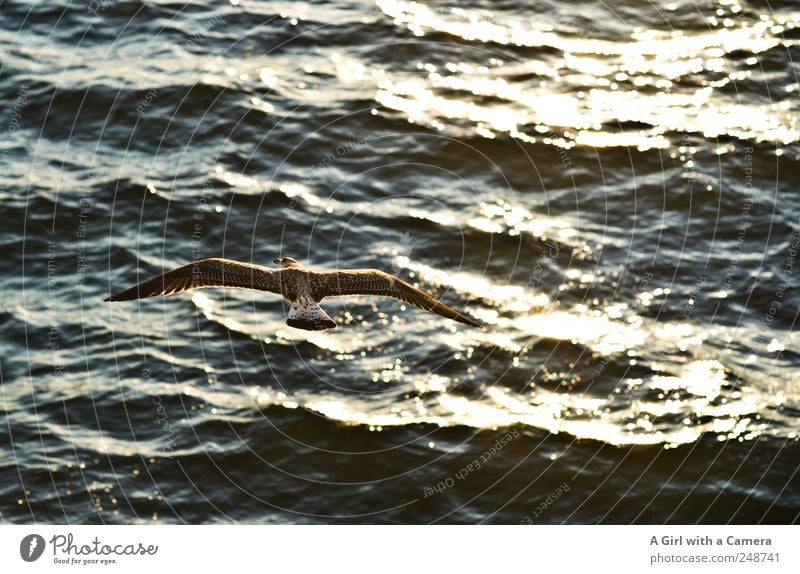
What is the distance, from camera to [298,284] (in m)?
17.5

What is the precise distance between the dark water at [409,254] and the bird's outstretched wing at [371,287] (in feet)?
14.0

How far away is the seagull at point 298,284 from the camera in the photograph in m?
16.9

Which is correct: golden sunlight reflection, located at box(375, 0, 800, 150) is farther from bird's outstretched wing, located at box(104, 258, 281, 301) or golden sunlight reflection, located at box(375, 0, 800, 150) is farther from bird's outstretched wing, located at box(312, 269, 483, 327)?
bird's outstretched wing, located at box(104, 258, 281, 301)

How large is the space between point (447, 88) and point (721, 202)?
255 inches

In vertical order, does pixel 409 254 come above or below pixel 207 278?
below

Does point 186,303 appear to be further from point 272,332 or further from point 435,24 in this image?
point 435,24
